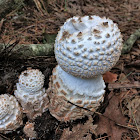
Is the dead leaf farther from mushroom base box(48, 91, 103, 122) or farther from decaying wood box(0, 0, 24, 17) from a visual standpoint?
decaying wood box(0, 0, 24, 17)

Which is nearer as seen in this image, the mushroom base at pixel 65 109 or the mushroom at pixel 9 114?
the mushroom at pixel 9 114

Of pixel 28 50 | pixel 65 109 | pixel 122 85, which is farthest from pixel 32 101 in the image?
pixel 122 85

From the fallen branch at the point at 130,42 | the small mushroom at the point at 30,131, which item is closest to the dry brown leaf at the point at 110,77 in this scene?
the fallen branch at the point at 130,42

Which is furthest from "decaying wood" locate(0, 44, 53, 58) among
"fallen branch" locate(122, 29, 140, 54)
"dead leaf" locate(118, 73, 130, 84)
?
"fallen branch" locate(122, 29, 140, 54)

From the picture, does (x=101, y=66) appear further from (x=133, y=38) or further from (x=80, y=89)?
(x=133, y=38)

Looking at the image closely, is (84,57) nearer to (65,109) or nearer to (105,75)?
(65,109)

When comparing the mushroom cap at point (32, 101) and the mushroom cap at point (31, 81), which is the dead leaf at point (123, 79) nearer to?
the mushroom cap at point (32, 101)

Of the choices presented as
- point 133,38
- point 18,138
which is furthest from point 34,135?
point 133,38
